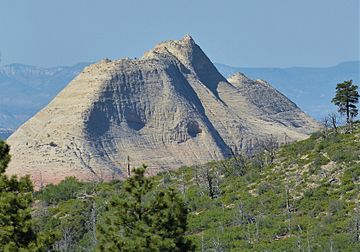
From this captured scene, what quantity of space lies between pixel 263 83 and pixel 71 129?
Answer: 159 ft

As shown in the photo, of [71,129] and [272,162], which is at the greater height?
[71,129]

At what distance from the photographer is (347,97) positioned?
234ft

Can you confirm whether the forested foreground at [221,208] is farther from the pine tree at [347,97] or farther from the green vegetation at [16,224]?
the pine tree at [347,97]

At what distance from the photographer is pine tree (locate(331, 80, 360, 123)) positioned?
70.7m

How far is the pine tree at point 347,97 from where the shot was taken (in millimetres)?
70713

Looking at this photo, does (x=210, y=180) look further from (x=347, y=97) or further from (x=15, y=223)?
(x=15, y=223)

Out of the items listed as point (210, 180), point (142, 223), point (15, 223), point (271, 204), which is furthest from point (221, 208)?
point (15, 223)

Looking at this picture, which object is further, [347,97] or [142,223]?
[347,97]

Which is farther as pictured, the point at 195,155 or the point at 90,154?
the point at 195,155

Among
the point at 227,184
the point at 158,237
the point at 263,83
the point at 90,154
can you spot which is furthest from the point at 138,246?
the point at 263,83

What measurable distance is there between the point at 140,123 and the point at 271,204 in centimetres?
6135

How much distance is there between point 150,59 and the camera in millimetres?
125812

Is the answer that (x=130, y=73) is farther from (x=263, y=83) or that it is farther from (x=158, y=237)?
(x=158, y=237)

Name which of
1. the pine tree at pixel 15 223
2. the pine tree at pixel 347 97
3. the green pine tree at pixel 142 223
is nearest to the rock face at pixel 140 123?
the pine tree at pixel 347 97
